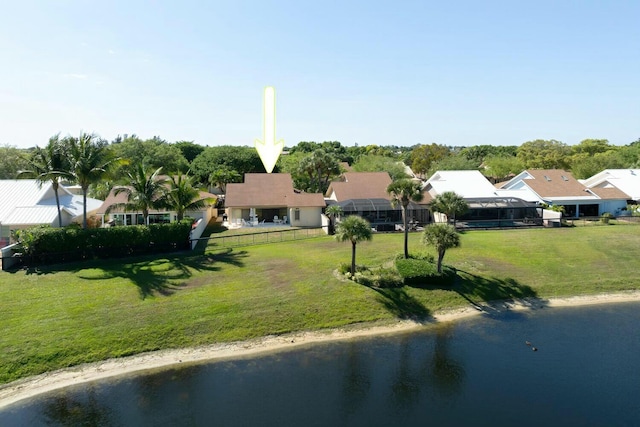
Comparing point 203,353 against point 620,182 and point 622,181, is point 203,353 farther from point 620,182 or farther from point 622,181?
point 622,181

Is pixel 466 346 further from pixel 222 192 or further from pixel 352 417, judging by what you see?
pixel 222 192

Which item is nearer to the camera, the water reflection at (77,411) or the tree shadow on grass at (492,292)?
the water reflection at (77,411)

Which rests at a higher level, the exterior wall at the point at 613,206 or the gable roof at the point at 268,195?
the gable roof at the point at 268,195

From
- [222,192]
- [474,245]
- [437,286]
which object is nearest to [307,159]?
[222,192]

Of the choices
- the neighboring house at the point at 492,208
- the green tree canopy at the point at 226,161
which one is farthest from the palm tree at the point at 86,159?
the green tree canopy at the point at 226,161

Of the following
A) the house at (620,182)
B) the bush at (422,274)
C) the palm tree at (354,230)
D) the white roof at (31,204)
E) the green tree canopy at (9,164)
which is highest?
the green tree canopy at (9,164)

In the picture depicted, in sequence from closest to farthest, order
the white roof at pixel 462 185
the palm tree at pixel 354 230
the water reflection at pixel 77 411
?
the water reflection at pixel 77 411
the palm tree at pixel 354 230
the white roof at pixel 462 185

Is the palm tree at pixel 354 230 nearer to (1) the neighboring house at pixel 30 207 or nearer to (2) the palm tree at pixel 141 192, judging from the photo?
(2) the palm tree at pixel 141 192
